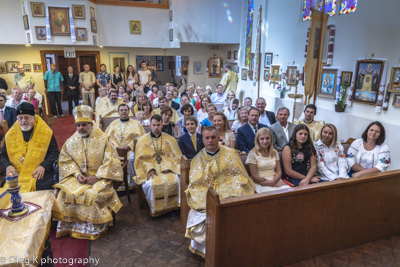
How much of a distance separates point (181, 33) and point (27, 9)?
5647mm

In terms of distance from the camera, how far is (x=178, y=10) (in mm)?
11648

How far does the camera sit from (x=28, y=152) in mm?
3775

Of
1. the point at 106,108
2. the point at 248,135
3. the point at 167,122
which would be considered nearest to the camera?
the point at 248,135

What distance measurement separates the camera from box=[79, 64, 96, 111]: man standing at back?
1157 cm

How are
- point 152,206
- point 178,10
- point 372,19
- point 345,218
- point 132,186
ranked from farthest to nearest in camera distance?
point 178,10
point 372,19
point 132,186
point 152,206
point 345,218

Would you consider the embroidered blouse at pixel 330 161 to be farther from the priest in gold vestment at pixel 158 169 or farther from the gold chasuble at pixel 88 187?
the gold chasuble at pixel 88 187

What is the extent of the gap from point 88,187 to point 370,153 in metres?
4.06

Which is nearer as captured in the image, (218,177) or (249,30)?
(218,177)

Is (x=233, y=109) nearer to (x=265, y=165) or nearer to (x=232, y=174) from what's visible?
(x=265, y=165)

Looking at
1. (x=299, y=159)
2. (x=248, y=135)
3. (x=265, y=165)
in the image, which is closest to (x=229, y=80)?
(x=248, y=135)

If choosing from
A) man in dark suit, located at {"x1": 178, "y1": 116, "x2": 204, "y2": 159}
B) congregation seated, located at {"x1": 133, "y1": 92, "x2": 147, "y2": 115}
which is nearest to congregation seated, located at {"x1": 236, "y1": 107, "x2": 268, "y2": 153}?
man in dark suit, located at {"x1": 178, "y1": 116, "x2": 204, "y2": 159}

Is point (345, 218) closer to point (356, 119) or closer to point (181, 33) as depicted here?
point (356, 119)

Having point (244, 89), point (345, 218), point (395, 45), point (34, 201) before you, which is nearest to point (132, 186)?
point (34, 201)

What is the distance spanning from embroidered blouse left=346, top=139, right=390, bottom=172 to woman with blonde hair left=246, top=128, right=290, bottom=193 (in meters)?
1.30
